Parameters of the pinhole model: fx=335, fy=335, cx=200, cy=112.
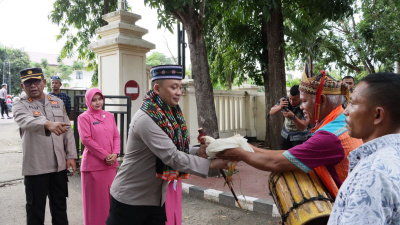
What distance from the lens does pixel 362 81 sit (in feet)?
4.27

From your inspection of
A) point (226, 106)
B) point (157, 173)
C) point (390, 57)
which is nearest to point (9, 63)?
point (226, 106)

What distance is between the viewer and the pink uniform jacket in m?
4.01

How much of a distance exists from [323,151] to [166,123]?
1.07 meters

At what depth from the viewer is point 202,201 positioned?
5.48 m

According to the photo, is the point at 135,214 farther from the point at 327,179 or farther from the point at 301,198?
the point at 327,179

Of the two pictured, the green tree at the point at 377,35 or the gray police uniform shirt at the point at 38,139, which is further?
the green tree at the point at 377,35

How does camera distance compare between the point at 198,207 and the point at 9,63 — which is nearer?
the point at 198,207

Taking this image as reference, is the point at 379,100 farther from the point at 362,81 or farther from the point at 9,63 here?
the point at 9,63

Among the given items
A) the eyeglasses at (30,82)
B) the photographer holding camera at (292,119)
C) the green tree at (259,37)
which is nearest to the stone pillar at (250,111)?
the green tree at (259,37)

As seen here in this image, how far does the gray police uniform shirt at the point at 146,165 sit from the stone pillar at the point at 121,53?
5123mm

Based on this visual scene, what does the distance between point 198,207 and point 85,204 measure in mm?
1897

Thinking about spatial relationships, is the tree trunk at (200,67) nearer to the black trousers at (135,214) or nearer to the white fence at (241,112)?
the white fence at (241,112)

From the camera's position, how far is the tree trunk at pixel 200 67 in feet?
21.1

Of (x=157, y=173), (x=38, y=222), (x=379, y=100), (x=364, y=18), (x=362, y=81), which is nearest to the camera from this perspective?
(x=379, y=100)
